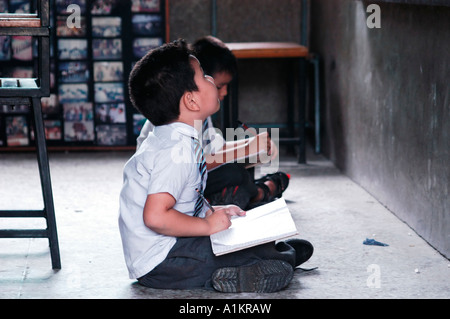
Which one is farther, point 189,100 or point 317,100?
point 317,100

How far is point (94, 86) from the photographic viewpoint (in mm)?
5289

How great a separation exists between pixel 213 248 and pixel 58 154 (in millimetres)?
3446

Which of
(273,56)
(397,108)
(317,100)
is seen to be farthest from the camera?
(317,100)

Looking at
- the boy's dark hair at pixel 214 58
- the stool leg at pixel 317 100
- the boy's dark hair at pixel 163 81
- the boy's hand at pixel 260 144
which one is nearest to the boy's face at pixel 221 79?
the boy's dark hair at pixel 214 58

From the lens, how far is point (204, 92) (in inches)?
79.4

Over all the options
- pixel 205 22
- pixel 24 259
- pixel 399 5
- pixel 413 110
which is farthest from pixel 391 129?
pixel 205 22

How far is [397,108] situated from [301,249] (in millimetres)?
1120

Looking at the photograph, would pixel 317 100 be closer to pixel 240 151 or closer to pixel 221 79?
pixel 240 151

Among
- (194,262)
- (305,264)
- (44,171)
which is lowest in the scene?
(305,264)

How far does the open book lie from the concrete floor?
0.17 meters

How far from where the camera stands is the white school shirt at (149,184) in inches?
76.6

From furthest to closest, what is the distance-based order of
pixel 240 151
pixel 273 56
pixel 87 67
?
pixel 87 67 → pixel 273 56 → pixel 240 151

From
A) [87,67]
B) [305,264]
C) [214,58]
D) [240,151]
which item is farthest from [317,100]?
[305,264]

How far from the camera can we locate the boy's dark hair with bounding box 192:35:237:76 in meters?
2.82
